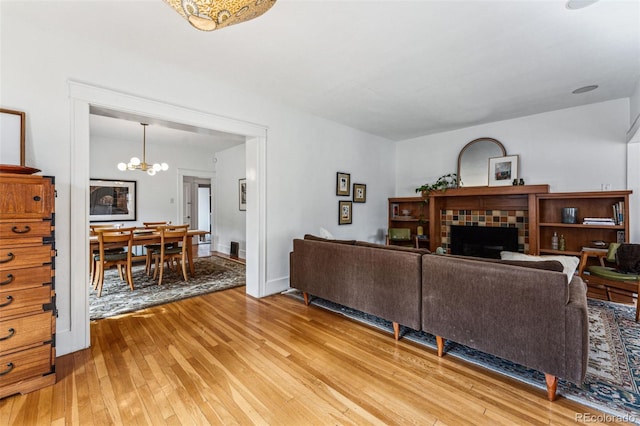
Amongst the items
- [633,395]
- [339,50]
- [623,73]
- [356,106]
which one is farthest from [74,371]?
[623,73]

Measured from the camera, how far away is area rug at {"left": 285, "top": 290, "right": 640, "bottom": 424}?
68.0 inches

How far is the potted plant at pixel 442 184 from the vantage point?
16.7 feet

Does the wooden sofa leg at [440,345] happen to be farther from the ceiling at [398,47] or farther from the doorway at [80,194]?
the doorway at [80,194]

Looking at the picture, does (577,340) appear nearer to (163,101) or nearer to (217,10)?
(217,10)

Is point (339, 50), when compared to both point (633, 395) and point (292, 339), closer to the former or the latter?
point (292, 339)

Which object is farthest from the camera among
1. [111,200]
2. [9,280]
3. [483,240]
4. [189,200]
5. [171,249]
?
[189,200]

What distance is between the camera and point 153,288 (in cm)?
393

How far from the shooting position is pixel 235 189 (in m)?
6.59

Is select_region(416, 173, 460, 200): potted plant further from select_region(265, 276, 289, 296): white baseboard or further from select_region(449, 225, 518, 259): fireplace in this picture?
select_region(265, 276, 289, 296): white baseboard

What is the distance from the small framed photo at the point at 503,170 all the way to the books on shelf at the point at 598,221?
3.52ft

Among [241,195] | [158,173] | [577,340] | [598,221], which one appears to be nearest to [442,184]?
[598,221]

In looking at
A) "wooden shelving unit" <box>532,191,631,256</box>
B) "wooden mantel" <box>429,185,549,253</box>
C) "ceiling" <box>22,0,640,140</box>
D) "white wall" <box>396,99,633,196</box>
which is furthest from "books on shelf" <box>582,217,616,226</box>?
"ceiling" <box>22,0,640,140</box>

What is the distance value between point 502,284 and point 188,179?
7.53m

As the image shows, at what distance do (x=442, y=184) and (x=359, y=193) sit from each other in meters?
1.52
